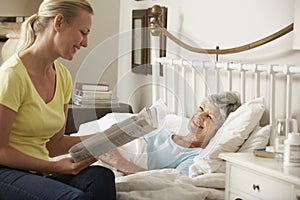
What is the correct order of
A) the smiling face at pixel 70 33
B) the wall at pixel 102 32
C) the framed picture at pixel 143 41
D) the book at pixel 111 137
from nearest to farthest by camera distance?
the book at pixel 111 137 < the smiling face at pixel 70 33 < the framed picture at pixel 143 41 < the wall at pixel 102 32

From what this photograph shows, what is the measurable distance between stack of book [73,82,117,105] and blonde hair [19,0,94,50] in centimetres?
175

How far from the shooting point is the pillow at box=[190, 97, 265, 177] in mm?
2424

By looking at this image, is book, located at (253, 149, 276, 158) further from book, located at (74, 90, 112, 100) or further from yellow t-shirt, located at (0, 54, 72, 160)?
book, located at (74, 90, 112, 100)

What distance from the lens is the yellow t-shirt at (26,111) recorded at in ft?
6.34

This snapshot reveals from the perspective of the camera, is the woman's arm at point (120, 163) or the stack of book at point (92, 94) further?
the stack of book at point (92, 94)

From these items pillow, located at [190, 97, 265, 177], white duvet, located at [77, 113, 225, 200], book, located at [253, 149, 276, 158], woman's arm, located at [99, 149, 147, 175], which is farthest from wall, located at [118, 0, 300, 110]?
woman's arm, located at [99, 149, 147, 175]

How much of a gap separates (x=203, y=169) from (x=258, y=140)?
0.25m

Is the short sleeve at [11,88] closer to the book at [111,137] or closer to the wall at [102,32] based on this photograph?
the book at [111,137]

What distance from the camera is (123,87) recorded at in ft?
13.5

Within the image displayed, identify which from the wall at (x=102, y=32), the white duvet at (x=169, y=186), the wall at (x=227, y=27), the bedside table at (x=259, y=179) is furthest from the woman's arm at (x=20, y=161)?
the wall at (x=102, y=32)

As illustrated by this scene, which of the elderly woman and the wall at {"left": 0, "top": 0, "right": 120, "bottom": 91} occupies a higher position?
the wall at {"left": 0, "top": 0, "right": 120, "bottom": 91}

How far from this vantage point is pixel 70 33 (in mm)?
2072

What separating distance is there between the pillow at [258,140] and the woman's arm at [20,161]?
77 cm

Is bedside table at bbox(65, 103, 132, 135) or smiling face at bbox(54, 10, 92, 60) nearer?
smiling face at bbox(54, 10, 92, 60)
